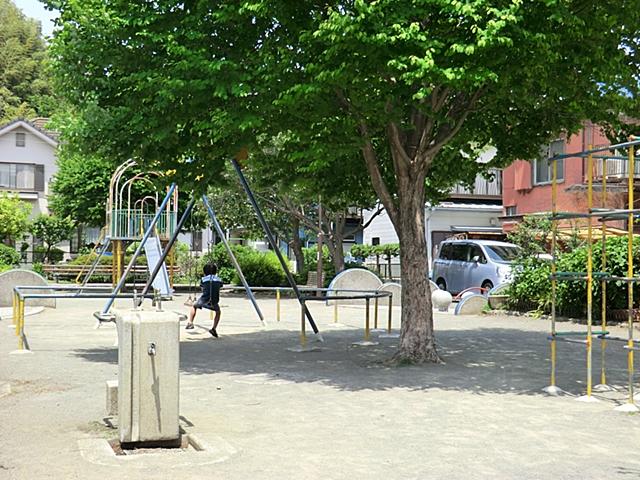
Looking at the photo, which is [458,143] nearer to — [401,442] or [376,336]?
[376,336]

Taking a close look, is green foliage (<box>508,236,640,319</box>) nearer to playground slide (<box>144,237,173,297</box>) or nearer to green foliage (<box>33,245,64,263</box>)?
playground slide (<box>144,237,173,297</box>)

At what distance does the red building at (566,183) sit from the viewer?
28.2 m

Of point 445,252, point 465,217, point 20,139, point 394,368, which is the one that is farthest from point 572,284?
point 20,139

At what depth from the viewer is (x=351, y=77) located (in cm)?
1094

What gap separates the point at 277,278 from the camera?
3669 cm

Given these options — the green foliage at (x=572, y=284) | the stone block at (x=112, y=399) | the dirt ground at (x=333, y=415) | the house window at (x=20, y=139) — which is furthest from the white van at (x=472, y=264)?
the house window at (x=20, y=139)

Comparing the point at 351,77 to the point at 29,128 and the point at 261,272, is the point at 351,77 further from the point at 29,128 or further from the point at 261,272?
the point at 29,128

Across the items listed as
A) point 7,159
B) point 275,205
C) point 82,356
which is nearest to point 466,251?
point 275,205

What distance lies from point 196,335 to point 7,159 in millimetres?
41637

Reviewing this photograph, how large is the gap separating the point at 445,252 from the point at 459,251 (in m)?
1.04

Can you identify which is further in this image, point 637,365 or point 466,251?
point 466,251

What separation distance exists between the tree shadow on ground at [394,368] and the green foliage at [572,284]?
302cm

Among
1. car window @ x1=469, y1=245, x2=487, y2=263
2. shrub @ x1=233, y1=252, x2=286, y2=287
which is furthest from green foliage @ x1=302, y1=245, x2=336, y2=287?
car window @ x1=469, y1=245, x2=487, y2=263

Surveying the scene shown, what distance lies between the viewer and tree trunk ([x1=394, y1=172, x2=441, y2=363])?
13195mm
